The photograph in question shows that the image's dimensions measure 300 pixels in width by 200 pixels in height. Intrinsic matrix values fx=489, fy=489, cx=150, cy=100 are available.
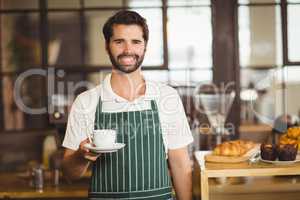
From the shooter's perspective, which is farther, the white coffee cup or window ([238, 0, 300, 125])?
window ([238, 0, 300, 125])

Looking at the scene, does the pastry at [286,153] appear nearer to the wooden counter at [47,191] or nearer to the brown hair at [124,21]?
the brown hair at [124,21]

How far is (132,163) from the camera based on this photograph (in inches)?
87.2

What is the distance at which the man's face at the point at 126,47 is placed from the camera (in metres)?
2.18

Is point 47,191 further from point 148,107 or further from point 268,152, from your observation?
point 268,152

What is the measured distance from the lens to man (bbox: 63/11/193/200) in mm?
2203

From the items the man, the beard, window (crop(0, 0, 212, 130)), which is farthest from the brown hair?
window (crop(0, 0, 212, 130))

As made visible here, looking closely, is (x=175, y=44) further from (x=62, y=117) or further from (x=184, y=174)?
(x=184, y=174)

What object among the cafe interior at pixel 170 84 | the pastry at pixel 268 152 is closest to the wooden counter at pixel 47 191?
the cafe interior at pixel 170 84

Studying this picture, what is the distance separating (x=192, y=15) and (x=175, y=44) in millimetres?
341

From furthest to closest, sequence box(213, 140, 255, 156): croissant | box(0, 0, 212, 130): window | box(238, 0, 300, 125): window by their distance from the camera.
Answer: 1. box(238, 0, 300, 125): window
2. box(0, 0, 212, 130): window
3. box(213, 140, 255, 156): croissant

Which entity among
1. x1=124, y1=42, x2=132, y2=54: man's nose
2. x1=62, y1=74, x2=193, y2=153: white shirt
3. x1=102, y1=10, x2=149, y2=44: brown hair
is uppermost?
x1=102, y1=10, x2=149, y2=44: brown hair

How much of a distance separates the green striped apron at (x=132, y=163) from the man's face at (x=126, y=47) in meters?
0.23

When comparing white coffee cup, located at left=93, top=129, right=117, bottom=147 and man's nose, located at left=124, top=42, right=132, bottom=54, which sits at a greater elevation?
man's nose, located at left=124, top=42, right=132, bottom=54

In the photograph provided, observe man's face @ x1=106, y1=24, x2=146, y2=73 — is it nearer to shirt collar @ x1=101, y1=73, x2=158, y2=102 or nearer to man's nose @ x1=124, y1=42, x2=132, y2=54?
man's nose @ x1=124, y1=42, x2=132, y2=54
